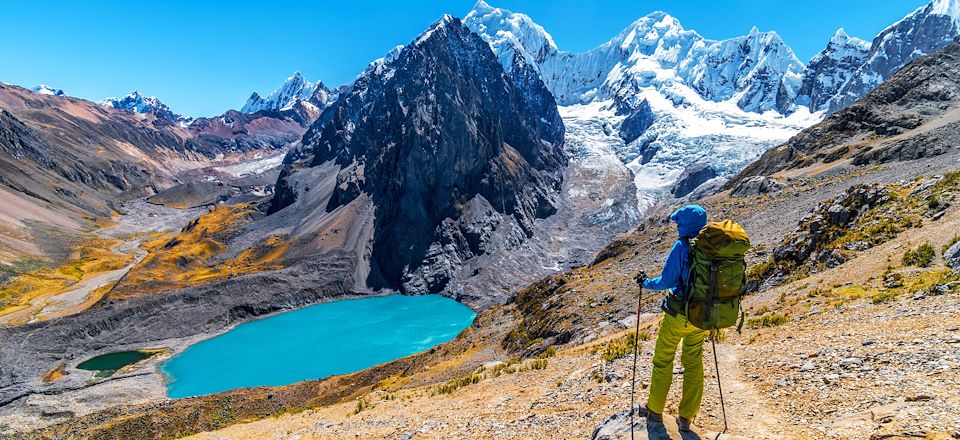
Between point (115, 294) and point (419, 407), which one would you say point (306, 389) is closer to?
point (419, 407)

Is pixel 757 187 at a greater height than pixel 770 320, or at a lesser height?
greater

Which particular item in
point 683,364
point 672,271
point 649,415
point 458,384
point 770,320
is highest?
point 672,271

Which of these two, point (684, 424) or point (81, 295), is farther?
point (81, 295)

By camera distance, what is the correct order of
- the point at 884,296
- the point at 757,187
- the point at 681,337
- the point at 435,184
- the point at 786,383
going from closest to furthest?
the point at 681,337, the point at 786,383, the point at 884,296, the point at 757,187, the point at 435,184

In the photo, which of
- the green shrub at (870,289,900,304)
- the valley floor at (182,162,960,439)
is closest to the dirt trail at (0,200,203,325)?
the valley floor at (182,162,960,439)

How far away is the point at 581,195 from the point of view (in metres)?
186

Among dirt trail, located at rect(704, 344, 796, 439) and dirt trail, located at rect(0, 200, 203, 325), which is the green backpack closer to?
dirt trail, located at rect(704, 344, 796, 439)

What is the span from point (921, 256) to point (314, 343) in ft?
266

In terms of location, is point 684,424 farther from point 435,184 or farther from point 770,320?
point 435,184

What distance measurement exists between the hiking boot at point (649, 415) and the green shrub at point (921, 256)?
515 inches

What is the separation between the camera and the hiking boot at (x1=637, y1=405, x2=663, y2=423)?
8.43 metres

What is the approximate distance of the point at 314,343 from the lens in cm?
8131

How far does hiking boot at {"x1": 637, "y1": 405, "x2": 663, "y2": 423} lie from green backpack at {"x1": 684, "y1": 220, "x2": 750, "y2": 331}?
6.11 feet

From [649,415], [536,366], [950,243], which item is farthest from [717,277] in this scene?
[950,243]
